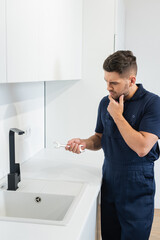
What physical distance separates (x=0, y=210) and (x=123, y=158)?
Answer: 69 cm

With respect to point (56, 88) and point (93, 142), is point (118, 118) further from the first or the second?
point (56, 88)

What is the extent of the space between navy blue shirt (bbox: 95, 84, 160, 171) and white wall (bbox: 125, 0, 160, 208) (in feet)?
5.05

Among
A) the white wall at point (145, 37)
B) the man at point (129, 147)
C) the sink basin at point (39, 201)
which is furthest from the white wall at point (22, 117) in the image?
the white wall at point (145, 37)

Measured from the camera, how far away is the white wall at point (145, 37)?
320cm

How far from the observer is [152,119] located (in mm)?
1658

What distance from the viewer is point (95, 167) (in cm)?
214

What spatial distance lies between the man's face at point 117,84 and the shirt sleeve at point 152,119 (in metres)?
0.15

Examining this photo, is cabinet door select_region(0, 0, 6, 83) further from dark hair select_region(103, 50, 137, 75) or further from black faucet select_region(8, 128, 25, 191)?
dark hair select_region(103, 50, 137, 75)

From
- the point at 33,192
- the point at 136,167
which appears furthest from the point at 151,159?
the point at 33,192

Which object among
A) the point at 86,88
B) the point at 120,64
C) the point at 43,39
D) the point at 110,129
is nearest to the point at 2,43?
the point at 43,39

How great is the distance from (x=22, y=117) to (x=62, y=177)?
544 millimetres

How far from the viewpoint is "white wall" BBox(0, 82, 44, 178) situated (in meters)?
1.93

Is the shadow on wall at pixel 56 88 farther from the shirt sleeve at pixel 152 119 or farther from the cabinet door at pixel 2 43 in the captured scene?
the cabinet door at pixel 2 43

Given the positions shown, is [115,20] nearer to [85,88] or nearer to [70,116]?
[85,88]
